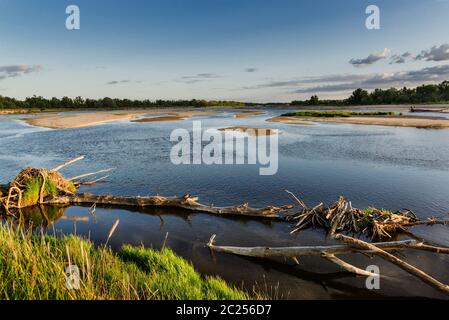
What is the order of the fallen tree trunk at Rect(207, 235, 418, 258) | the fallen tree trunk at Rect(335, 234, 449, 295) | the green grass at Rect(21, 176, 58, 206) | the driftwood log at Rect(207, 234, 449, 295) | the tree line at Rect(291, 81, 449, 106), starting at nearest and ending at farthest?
the fallen tree trunk at Rect(335, 234, 449, 295) < the driftwood log at Rect(207, 234, 449, 295) < the fallen tree trunk at Rect(207, 235, 418, 258) < the green grass at Rect(21, 176, 58, 206) < the tree line at Rect(291, 81, 449, 106)

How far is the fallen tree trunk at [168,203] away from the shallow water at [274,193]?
0.40 metres

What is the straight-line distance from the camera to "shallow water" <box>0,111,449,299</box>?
867 cm

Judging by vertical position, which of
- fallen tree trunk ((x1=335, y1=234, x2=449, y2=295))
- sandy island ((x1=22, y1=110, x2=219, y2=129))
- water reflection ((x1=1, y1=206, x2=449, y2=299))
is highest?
sandy island ((x1=22, y1=110, x2=219, y2=129))

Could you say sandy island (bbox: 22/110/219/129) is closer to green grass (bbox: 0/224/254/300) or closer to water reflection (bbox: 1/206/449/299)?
water reflection (bbox: 1/206/449/299)

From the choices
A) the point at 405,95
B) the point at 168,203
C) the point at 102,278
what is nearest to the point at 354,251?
the point at 102,278

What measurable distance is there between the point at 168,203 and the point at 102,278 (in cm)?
749

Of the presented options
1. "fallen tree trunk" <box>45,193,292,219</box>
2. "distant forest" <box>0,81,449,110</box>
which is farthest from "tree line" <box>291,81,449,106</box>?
"fallen tree trunk" <box>45,193,292,219</box>

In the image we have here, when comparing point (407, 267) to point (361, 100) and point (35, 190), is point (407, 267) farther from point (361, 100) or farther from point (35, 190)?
point (361, 100)

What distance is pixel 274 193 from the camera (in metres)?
16.0

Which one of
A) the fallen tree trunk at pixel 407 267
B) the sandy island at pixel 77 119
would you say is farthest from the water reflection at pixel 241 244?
the sandy island at pixel 77 119

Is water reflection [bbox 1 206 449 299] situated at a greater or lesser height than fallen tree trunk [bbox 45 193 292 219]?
lesser

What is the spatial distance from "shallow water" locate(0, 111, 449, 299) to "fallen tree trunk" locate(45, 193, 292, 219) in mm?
400

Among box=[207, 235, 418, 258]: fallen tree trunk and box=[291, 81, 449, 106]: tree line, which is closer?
box=[207, 235, 418, 258]: fallen tree trunk

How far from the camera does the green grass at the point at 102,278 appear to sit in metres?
5.92
